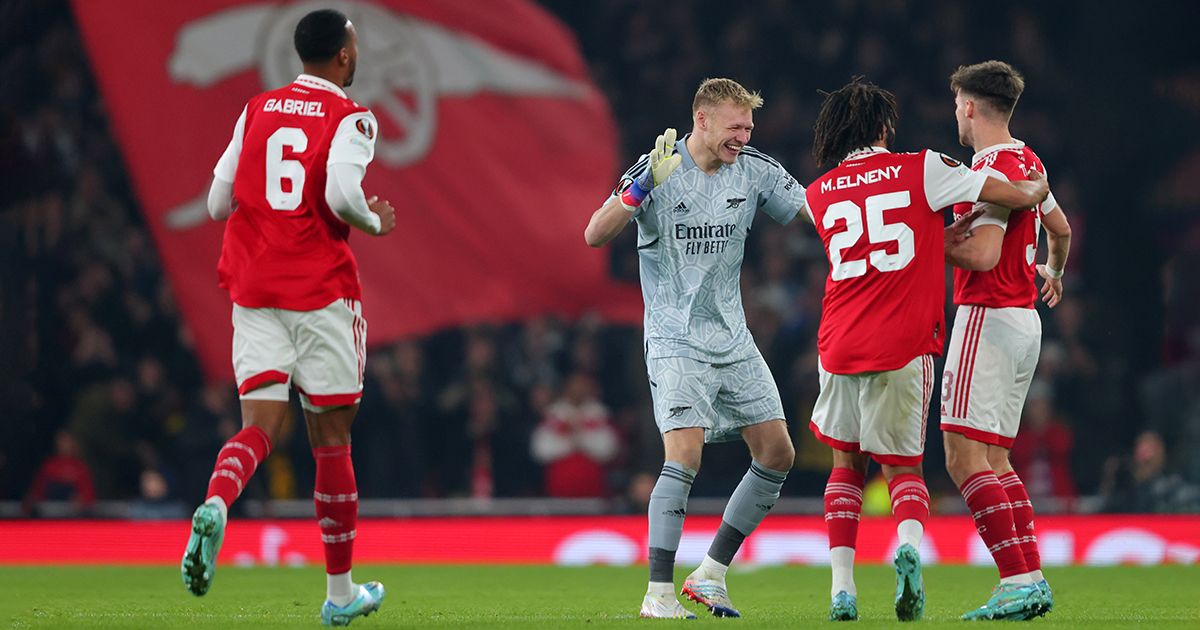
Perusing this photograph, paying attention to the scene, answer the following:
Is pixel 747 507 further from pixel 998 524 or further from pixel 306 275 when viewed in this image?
pixel 306 275

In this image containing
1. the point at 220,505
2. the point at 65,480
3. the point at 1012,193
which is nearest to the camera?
the point at 220,505

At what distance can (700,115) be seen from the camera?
685cm

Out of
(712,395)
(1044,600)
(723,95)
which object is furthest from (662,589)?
(723,95)

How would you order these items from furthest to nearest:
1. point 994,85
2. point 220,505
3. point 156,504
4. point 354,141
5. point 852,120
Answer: point 156,504 < point 994,85 < point 852,120 < point 354,141 < point 220,505

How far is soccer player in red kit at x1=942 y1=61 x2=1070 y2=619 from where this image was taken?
6305 millimetres

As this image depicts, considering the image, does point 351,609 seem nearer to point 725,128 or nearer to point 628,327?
point 725,128

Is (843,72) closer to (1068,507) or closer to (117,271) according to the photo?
(1068,507)

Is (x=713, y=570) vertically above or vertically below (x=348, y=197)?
below

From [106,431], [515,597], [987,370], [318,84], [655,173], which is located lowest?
[515,597]

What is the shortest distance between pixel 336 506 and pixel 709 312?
1912 mm

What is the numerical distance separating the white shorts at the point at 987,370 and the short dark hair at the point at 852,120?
0.86 m

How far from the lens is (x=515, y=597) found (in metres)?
8.42

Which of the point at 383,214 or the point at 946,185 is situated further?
the point at 946,185

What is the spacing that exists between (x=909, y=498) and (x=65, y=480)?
9.53 metres
